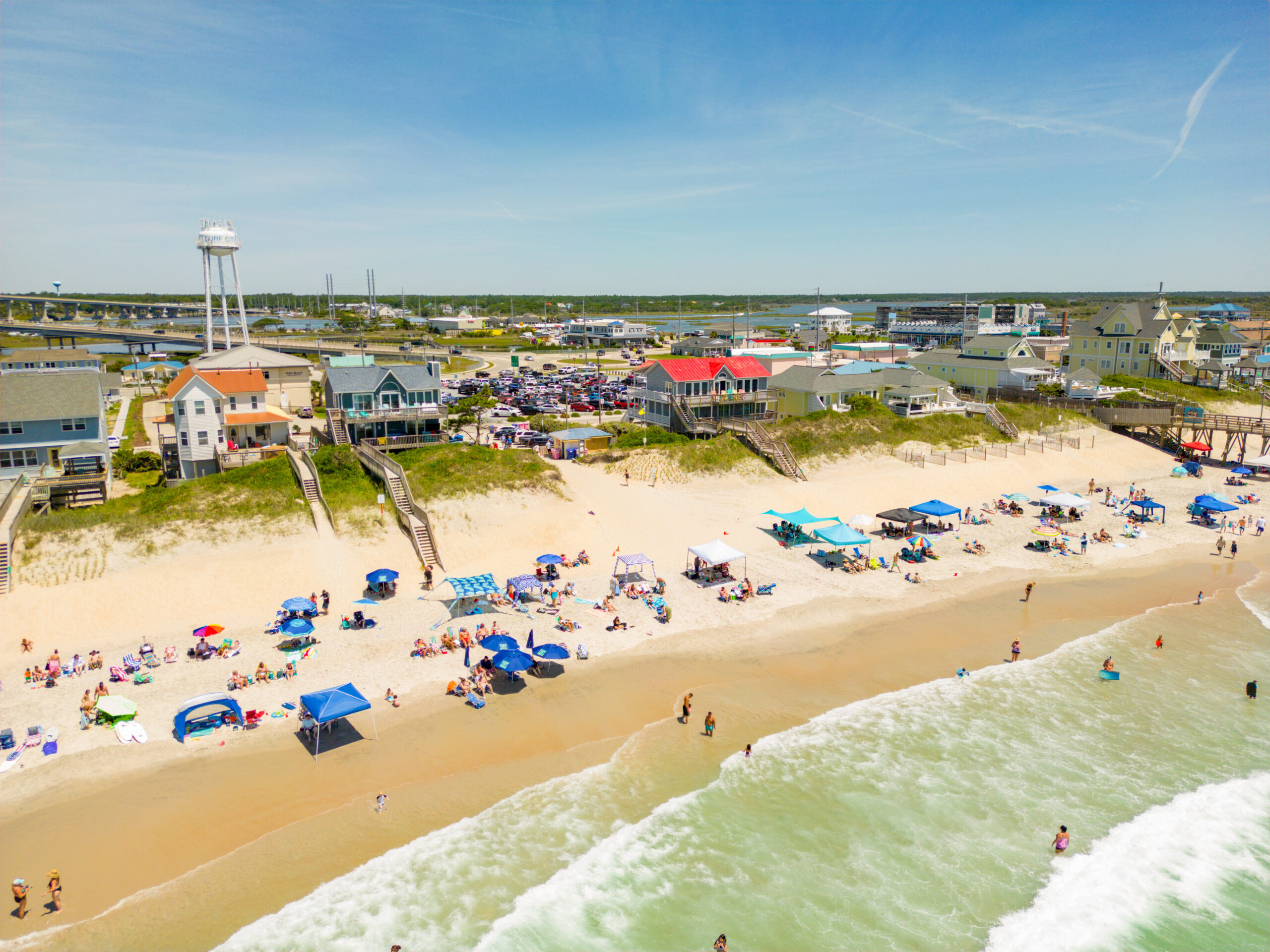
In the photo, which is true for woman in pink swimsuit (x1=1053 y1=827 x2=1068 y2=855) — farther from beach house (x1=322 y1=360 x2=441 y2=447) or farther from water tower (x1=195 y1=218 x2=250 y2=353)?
water tower (x1=195 y1=218 x2=250 y2=353)

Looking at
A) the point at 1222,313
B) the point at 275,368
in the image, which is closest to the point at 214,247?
the point at 275,368

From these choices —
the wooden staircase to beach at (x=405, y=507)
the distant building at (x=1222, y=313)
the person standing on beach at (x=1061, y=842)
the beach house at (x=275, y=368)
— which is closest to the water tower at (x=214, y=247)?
the beach house at (x=275, y=368)

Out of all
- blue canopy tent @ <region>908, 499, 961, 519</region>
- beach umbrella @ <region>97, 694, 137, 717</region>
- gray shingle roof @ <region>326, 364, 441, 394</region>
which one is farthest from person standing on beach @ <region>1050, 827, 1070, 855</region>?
gray shingle roof @ <region>326, 364, 441, 394</region>

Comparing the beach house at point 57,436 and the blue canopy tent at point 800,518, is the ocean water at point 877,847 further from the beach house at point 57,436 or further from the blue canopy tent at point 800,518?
the beach house at point 57,436

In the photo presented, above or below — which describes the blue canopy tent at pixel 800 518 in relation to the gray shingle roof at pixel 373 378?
below

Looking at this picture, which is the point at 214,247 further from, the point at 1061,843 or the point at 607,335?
the point at 607,335

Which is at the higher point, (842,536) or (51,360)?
(51,360)

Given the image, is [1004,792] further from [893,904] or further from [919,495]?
[919,495]

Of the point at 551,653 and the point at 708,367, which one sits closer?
the point at 551,653
